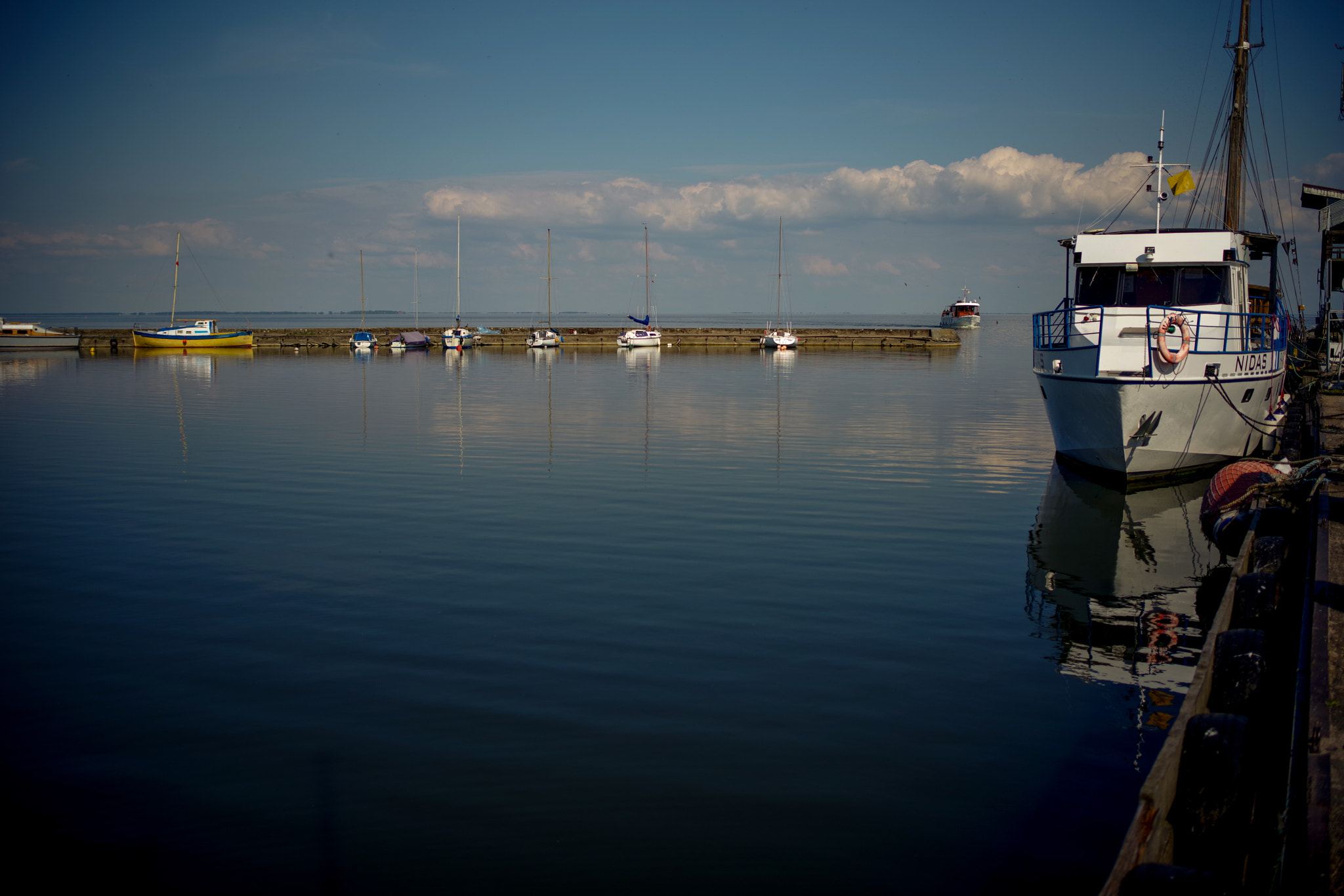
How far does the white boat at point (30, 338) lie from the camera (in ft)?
263

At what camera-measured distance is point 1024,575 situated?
12.3m

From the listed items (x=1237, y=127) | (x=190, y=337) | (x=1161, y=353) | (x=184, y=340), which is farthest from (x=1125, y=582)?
(x=184, y=340)

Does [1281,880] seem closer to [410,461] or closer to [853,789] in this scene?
[853,789]

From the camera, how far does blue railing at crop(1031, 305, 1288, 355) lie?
17672 millimetres

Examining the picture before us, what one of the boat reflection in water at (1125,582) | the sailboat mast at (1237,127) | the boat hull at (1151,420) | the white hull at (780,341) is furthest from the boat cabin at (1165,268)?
the white hull at (780,341)

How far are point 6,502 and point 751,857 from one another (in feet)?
53.6

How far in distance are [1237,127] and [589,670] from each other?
95.4 ft

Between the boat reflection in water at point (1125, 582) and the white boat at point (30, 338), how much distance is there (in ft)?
285

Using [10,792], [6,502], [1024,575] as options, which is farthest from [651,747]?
[6,502]

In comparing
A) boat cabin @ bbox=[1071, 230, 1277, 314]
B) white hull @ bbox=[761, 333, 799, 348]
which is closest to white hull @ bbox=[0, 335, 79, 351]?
white hull @ bbox=[761, 333, 799, 348]

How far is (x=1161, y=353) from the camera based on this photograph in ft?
55.5

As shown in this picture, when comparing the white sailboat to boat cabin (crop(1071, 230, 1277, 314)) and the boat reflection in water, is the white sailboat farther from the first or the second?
the boat reflection in water

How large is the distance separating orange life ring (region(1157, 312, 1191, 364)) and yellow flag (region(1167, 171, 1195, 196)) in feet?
19.2

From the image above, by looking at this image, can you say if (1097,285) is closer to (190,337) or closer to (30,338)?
(190,337)
